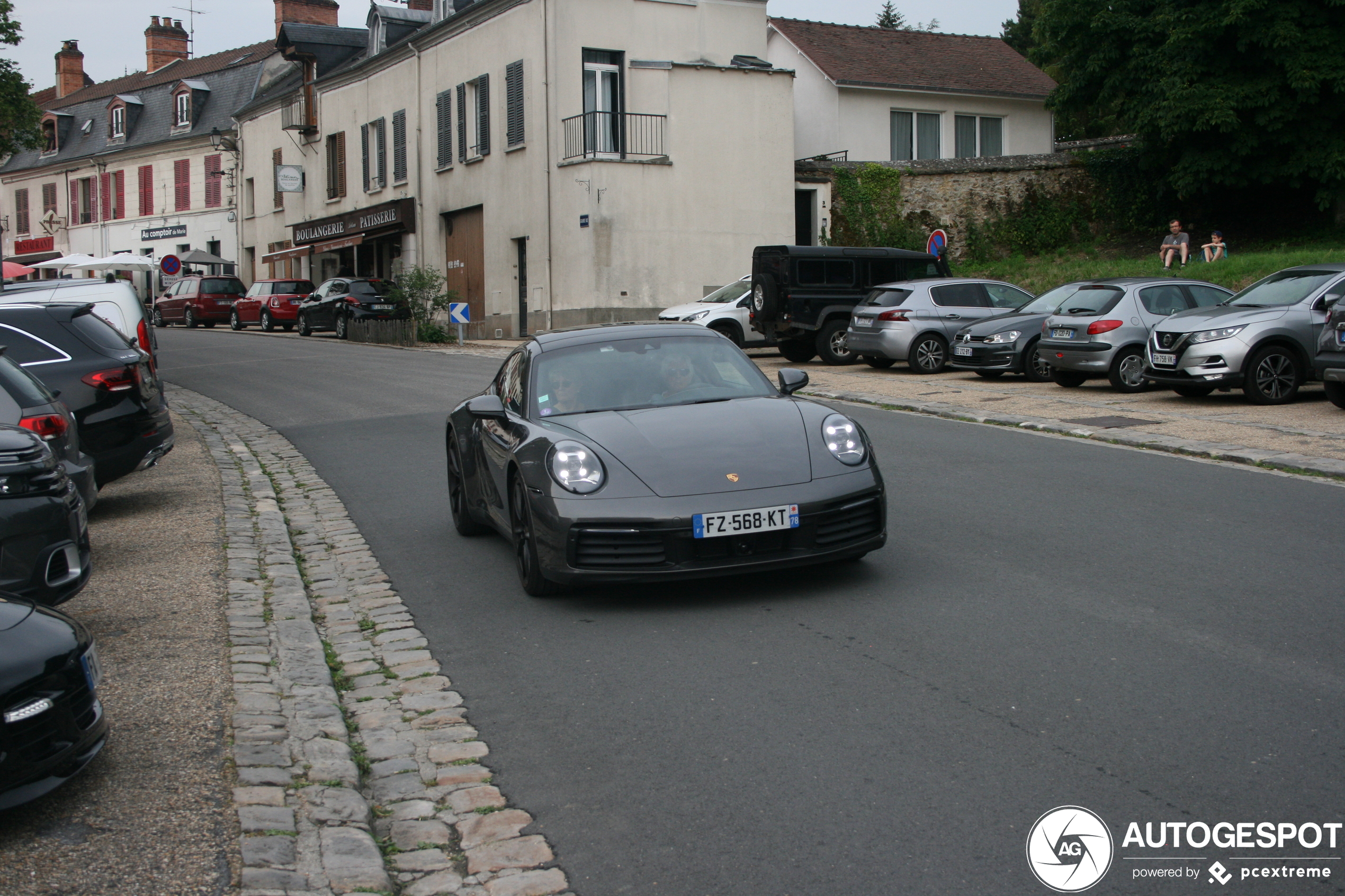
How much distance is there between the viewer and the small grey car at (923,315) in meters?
21.2

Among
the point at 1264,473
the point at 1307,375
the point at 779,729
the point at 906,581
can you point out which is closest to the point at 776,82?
the point at 1307,375

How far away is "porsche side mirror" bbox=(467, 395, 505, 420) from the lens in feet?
24.6

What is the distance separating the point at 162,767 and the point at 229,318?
4456cm

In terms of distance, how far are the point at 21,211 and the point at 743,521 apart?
73005mm

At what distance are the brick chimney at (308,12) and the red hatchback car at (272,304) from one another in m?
16.9

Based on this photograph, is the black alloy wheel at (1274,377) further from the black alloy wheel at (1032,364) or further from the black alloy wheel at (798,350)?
the black alloy wheel at (798,350)

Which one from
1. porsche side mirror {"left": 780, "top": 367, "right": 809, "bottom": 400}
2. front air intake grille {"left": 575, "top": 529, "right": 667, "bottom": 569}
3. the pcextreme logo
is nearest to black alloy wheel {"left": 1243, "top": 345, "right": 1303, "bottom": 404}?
porsche side mirror {"left": 780, "top": 367, "right": 809, "bottom": 400}

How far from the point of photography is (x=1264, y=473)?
10.2 meters

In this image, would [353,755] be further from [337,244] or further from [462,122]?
[337,244]

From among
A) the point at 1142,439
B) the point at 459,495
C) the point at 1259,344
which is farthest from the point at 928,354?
the point at 459,495

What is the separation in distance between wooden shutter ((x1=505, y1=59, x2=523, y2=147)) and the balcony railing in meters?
1.95

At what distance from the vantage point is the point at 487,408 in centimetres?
761

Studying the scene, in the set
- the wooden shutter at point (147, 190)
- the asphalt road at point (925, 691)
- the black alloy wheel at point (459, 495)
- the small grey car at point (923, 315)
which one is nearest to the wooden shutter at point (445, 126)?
the small grey car at point (923, 315)

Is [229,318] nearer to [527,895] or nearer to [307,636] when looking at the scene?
[307,636]
